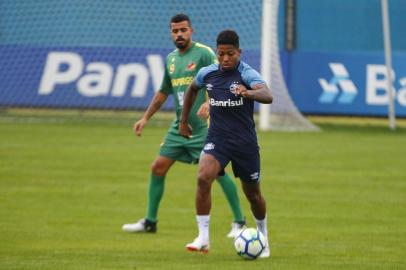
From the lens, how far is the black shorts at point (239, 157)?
9.48 m

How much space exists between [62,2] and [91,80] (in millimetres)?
1981

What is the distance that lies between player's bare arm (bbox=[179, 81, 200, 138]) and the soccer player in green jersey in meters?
0.93

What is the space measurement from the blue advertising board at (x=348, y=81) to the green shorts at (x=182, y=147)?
15.3 meters

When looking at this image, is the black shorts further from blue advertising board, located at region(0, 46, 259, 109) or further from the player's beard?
blue advertising board, located at region(0, 46, 259, 109)

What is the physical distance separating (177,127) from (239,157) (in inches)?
78.7

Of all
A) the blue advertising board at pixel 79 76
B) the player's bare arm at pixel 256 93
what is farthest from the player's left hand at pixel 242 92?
the blue advertising board at pixel 79 76

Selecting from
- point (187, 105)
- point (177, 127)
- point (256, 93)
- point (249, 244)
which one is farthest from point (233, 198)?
point (256, 93)

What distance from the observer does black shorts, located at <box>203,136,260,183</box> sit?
948cm

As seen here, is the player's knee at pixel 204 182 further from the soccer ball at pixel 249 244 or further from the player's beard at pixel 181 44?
the player's beard at pixel 181 44

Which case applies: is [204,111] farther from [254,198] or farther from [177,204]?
[177,204]

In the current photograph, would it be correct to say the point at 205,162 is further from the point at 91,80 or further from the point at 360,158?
the point at 91,80

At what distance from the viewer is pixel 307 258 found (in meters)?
9.40

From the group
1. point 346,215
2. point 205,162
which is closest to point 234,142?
point 205,162

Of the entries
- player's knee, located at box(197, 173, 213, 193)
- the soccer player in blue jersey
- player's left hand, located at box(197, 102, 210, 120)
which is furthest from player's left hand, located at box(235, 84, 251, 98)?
player's left hand, located at box(197, 102, 210, 120)
